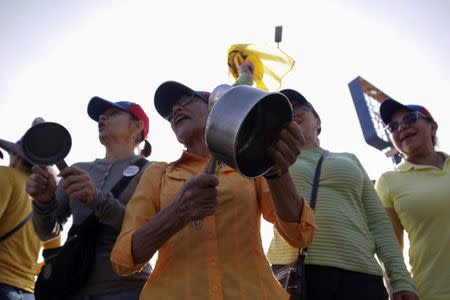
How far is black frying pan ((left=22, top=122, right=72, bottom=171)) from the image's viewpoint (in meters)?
2.25

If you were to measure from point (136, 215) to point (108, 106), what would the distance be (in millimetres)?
1720

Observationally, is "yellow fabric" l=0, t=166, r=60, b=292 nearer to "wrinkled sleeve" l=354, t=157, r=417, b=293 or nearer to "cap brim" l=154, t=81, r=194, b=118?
"cap brim" l=154, t=81, r=194, b=118

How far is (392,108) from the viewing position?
153 inches

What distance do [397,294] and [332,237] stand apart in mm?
502

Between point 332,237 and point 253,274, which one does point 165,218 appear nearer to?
point 253,274

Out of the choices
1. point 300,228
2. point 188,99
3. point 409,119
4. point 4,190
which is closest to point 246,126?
point 300,228

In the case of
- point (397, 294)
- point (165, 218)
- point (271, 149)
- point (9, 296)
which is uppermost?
point (271, 149)

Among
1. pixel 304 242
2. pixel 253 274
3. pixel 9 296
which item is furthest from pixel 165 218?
pixel 9 296

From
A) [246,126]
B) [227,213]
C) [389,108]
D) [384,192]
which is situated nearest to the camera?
[246,126]

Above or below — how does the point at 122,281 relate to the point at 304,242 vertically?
below

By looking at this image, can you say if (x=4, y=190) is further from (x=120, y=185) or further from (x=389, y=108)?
(x=389, y=108)

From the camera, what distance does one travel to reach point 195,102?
8.39 ft

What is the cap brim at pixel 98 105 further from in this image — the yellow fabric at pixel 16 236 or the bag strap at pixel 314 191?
the bag strap at pixel 314 191

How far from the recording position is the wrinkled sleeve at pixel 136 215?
1834 mm
